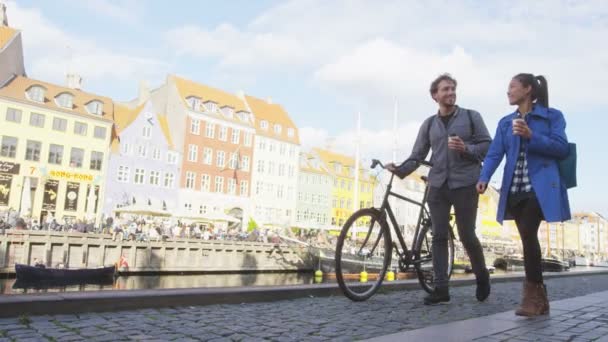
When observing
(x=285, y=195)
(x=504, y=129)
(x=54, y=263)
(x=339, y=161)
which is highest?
(x=339, y=161)

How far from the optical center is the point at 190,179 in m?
52.5

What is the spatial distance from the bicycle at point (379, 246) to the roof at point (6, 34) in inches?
1776

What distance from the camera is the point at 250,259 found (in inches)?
1277

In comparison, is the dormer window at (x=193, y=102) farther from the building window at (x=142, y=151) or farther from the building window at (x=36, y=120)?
the building window at (x=36, y=120)

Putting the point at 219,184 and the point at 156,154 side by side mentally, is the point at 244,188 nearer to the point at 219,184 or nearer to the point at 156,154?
the point at 219,184

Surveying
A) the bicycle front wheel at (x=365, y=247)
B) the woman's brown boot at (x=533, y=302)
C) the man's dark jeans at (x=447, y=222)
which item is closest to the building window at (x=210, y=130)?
the bicycle front wheel at (x=365, y=247)

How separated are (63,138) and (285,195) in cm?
2578

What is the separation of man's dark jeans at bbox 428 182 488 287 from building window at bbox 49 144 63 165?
41815mm

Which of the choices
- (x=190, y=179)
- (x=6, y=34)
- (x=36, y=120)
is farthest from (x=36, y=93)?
(x=190, y=179)

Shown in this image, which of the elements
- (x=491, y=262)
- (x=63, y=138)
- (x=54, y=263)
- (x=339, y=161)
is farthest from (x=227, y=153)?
(x=54, y=263)

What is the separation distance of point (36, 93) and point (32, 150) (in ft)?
15.2

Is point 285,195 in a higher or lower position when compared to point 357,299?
higher

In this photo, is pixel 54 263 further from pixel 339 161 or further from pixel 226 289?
pixel 339 161

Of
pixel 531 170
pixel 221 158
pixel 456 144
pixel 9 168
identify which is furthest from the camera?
pixel 221 158
